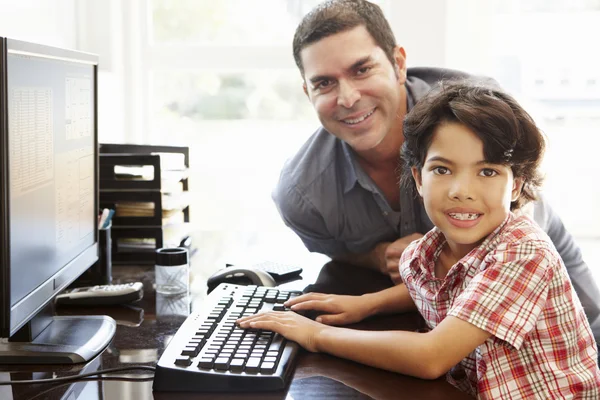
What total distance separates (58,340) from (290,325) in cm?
38

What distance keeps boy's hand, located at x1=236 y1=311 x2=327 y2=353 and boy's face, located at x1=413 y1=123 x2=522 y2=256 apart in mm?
264

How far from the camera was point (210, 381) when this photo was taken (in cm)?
105

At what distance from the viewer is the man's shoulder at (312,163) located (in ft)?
6.16

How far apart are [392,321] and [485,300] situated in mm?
335

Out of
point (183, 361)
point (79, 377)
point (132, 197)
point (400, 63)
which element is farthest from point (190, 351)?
point (400, 63)

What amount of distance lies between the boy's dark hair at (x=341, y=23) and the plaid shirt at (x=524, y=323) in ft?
2.50

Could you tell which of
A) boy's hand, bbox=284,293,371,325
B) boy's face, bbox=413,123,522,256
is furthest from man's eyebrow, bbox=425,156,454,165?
boy's hand, bbox=284,293,371,325

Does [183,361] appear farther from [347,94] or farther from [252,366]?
[347,94]

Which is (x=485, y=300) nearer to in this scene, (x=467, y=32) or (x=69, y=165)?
(x=69, y=165)

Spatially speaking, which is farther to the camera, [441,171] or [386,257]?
[386,257]

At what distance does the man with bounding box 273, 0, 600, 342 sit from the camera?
1796mm

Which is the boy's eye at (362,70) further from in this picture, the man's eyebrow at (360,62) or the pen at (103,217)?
the pen at (103,217)

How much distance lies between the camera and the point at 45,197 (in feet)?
4.00

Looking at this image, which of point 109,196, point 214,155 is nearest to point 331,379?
point 109,196
